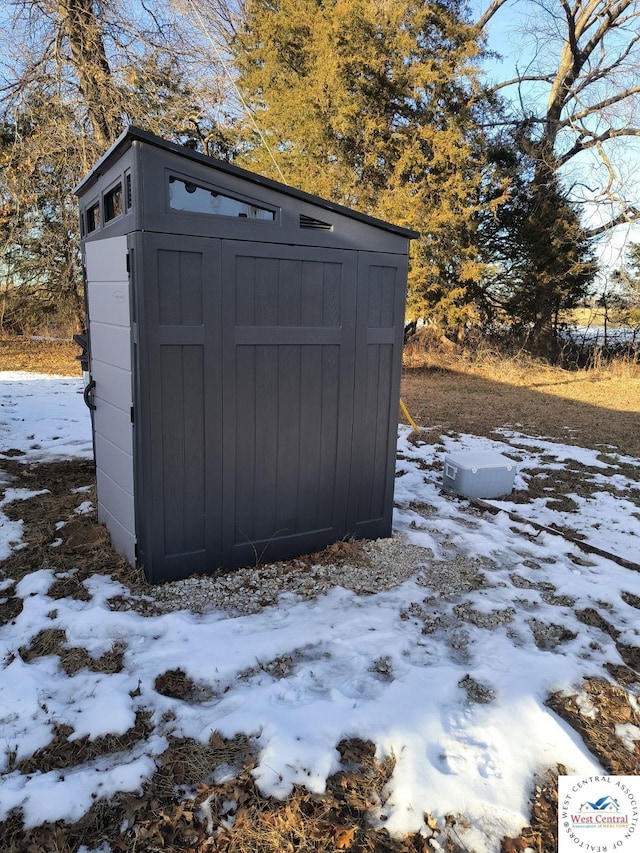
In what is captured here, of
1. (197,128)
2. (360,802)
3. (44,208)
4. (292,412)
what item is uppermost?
(197,128)

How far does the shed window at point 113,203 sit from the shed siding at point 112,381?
15 cm

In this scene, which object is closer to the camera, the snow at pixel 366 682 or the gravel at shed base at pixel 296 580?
the snow at pixel 366 682

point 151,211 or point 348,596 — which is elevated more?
point 151,211

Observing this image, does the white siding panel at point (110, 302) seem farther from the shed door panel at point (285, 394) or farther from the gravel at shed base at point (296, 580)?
the gravel at shed base at point (296, 580)

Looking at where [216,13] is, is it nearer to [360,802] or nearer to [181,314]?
[181,314]

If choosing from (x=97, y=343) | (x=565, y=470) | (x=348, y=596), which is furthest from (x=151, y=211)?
(x=565, y=470)

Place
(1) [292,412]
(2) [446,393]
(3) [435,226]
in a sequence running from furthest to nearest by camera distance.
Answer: (3) [435,226] < (2) [446,393] < (1) [292,412]

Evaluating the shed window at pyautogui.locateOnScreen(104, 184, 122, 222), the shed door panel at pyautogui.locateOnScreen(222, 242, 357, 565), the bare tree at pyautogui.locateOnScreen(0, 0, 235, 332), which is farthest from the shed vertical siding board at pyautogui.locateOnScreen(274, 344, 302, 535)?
the bare tree at pyautogui.locateOnScreen(0, 0, 235, 332)

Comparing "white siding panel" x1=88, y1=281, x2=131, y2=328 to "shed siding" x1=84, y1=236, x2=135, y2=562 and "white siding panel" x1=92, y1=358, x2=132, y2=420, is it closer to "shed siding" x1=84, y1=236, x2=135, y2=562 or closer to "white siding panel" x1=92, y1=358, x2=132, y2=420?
"shed siding" x1=84, y1=236, x2=135, y2=562

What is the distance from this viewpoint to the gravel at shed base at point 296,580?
107 inches

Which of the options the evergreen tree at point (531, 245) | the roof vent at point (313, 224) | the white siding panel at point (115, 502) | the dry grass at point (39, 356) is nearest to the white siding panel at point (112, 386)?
the white siding panel at point (115, 502)

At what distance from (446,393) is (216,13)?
6697 mm

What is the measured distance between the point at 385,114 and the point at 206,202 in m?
10.9

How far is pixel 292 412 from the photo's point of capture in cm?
305
